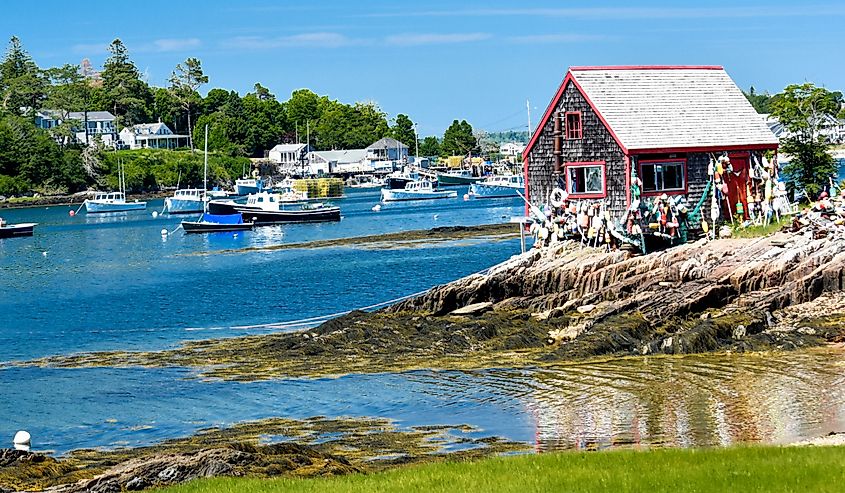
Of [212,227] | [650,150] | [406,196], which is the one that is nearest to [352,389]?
[650,150]

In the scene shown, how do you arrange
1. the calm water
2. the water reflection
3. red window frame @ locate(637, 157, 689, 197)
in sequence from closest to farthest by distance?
the water reflection, the calm water, red window frame @ locate(637, 157, 689, 197)

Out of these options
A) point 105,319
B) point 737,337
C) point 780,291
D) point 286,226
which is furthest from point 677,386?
point 286,226

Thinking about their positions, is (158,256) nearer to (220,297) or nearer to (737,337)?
(220,297)

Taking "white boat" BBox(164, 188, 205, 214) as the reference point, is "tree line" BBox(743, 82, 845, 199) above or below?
above

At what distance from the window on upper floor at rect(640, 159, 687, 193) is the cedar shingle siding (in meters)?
Result: 0.83

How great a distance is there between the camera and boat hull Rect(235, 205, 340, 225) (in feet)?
356

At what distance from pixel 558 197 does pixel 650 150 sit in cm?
378

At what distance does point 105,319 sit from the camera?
2024 inches

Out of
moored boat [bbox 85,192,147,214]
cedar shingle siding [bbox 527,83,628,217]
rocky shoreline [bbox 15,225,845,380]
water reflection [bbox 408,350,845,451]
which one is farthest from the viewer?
moored boat [bbox 85,192,147,214]

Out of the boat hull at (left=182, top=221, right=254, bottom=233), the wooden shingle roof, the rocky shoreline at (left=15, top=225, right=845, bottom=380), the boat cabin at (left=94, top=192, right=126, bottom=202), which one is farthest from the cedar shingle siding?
the boat cabin at (left=94, top=192, right=126, bottom=202)

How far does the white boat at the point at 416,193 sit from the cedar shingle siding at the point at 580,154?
110m

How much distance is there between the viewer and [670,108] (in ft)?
143

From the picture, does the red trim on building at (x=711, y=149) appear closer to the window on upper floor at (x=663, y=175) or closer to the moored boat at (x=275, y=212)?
the window on upper floor at (x=663, y=175)

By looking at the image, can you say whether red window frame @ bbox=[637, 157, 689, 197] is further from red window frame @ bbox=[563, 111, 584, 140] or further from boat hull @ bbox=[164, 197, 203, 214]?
boat hull @ bbox=[164, 197, 203, 214]
